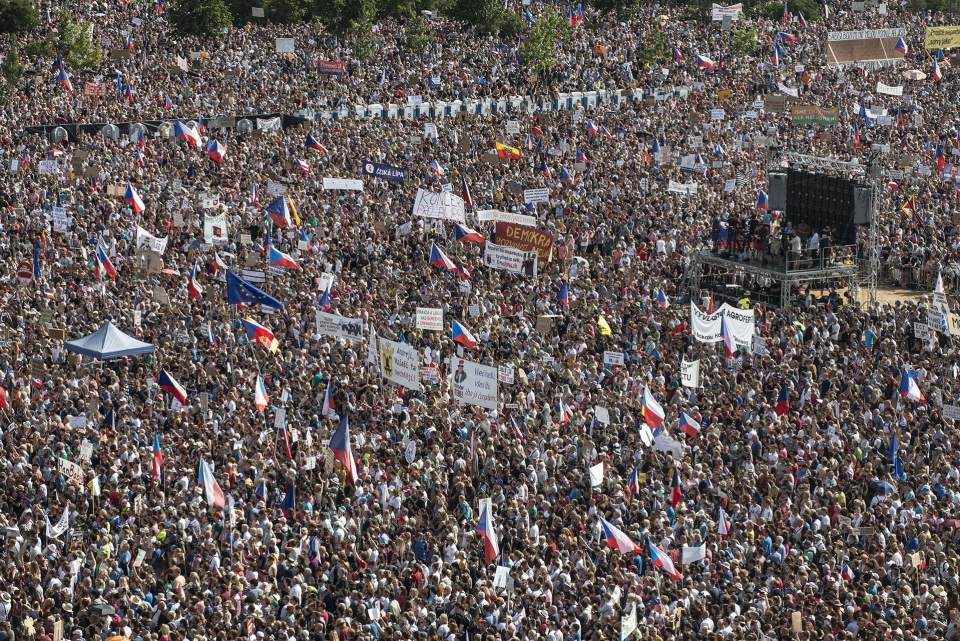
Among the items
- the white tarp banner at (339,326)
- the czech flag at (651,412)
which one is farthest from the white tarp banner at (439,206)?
the czech flag at (651,412)

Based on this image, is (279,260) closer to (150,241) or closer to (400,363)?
(150,241)

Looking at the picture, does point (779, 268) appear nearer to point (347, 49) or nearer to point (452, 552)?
point (452, 552)

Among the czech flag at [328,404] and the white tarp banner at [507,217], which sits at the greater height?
the white tarp banner at [507,217]

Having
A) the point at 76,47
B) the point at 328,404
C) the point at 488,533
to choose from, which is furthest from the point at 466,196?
the point at 76,47

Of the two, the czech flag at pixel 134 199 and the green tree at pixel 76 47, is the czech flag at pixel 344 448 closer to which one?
the czech flag at pixel 134 199

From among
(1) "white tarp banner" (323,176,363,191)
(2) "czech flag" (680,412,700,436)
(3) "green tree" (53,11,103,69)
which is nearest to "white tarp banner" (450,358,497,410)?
(2) "czech flag" (680,412,700,436)

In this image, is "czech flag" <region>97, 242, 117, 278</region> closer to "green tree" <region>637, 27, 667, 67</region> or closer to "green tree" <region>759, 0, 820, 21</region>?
"green tree" <region>637, 27, 667, 67</region>
